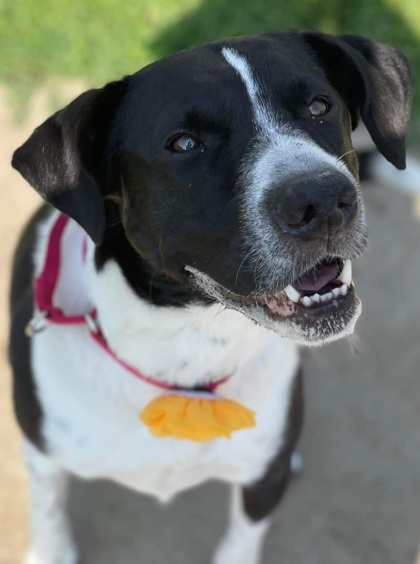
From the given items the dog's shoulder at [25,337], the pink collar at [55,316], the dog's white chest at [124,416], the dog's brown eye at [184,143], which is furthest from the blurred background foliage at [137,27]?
the dog's brown eye at [184,143]

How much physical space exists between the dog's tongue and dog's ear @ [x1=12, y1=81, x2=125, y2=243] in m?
0.50

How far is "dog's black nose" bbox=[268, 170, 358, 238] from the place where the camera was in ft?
5.92

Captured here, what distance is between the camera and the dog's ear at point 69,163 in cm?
201

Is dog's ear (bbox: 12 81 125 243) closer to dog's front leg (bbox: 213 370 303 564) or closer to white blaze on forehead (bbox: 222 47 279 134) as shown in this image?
white blaze on forehead (bbox: 222 47 279 134)

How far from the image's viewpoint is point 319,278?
2.04 meters

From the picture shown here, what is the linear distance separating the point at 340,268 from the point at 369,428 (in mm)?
1658

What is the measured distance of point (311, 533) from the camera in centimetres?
322

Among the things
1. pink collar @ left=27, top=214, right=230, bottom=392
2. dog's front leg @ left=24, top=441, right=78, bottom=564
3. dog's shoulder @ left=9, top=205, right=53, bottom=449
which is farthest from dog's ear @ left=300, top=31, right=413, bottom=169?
dog's front leg @ left=24, top=441, right=78, bottom=564

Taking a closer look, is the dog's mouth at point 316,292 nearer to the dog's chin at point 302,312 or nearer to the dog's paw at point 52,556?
the dog's chin at point 302,312

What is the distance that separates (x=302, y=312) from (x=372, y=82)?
65cm

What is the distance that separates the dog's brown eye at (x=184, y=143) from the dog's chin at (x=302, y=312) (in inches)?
11.2

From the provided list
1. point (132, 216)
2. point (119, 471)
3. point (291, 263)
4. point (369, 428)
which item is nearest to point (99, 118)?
point (132, 216)

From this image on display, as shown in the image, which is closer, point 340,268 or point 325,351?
point 340,268

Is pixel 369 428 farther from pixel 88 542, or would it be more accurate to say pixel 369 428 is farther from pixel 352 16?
pixel 352 16
